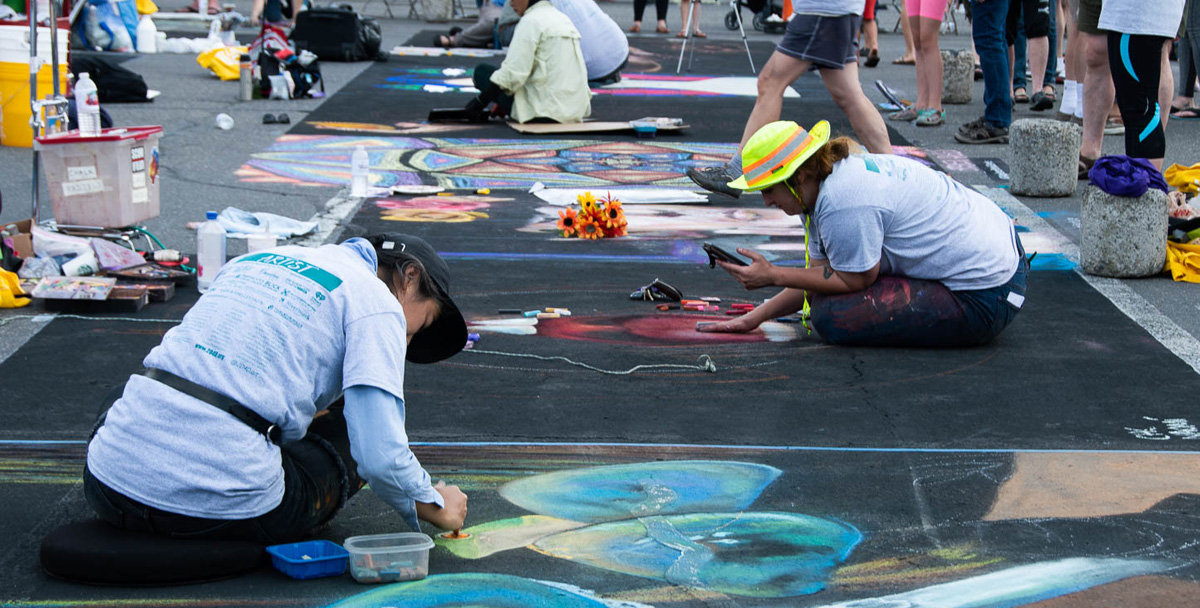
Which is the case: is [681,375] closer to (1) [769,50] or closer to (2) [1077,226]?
(2) [1077,226]

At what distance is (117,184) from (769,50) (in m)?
10.4

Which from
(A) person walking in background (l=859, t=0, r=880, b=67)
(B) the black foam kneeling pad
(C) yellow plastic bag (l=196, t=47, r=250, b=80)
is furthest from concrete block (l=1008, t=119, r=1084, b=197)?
(C) yellow plastic bag (l=196, t=47, r=250, b=80)

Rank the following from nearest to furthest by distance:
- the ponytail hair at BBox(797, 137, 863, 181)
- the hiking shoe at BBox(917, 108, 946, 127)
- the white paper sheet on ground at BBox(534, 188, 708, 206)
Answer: the ponytail hair at BBox(797, 137, 863, 181) → the white paper sheet on ground at BBox(534, 188, 708, 206) → the hiking shoe at BBox(917, 108, 946, 127)

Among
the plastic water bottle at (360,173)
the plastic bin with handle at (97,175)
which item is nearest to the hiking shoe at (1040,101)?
the plastic water bottle at (360,173)

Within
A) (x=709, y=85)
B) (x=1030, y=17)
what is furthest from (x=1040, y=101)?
(x=709, y=85)

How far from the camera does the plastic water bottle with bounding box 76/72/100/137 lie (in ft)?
18.5

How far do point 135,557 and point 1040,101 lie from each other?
343 inches

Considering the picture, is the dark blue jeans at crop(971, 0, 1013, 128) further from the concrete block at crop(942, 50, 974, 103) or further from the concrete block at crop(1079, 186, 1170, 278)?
the concrete block at crop(1079, 186, 1170, 278)

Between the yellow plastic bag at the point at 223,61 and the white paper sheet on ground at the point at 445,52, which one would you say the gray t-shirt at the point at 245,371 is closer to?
the yellow plastic bag at the point at 223,61

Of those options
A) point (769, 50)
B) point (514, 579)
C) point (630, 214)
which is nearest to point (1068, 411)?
point (514, 579)

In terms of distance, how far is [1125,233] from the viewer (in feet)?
17.8

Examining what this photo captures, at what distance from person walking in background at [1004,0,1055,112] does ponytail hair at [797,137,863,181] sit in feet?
20.5

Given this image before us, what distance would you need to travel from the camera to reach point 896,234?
4266 mm

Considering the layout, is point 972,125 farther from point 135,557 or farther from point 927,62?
point 135,557
